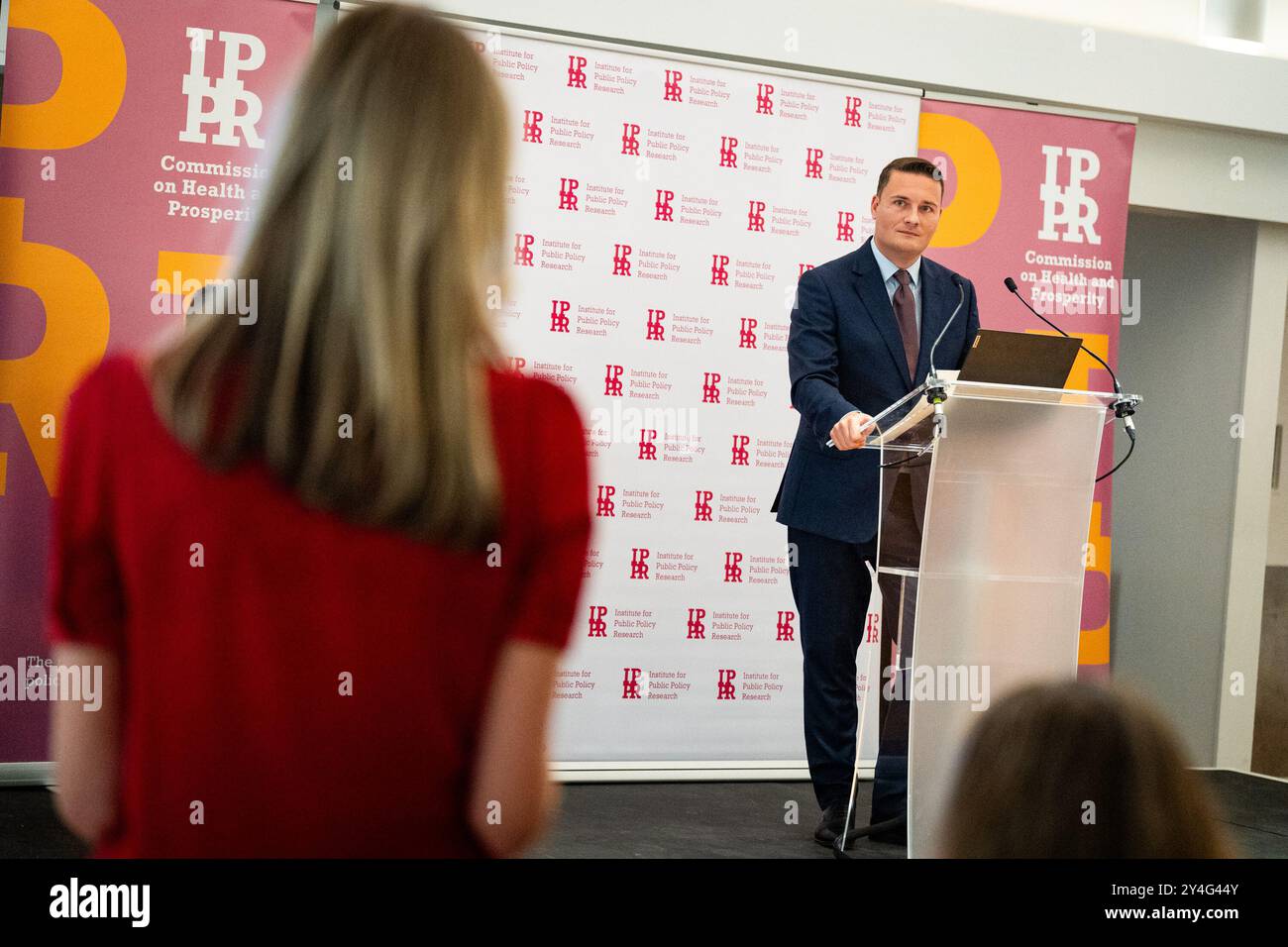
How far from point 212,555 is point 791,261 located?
14.3 feet

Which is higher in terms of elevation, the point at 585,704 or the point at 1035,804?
the point at 1035,804

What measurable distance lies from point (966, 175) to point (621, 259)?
163 cm

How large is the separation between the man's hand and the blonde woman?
2.15 m

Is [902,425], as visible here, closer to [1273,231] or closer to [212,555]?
[212,555]

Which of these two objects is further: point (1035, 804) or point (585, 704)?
point (585, 704)

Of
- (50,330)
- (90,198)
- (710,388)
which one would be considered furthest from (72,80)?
(710,388)

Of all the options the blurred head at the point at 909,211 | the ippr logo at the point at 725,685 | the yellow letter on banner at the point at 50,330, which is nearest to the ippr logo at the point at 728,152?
the blurred head at the point at 909,211

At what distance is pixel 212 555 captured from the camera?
0.92 meters

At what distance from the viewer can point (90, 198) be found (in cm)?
427

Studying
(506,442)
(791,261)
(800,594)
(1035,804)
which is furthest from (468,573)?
(791,261)

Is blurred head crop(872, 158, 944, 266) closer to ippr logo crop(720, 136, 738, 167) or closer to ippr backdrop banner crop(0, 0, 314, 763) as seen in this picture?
ippr logo crop(720, 136, 738, 167)

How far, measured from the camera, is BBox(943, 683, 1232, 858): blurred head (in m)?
0.89

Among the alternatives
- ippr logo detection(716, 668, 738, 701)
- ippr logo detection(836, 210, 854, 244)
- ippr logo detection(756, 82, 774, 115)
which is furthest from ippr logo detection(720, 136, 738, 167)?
ippr logo detection(716, 668, 738, 701)

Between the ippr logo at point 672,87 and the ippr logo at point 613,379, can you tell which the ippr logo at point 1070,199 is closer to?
the ippr logo at point 672,87
